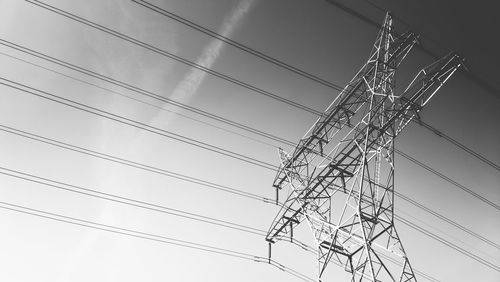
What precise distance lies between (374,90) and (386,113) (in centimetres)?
87

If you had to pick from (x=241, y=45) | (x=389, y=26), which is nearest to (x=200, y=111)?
(x=241, y=45)

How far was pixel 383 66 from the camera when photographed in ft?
46.8

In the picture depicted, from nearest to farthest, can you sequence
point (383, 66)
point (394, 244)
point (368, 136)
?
1. point (394, 244)
2. point (368, 136)
3. point (383, 66)

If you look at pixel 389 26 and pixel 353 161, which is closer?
pixel 353 161

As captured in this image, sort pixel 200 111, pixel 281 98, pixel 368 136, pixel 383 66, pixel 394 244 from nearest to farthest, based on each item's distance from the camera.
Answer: pixel 394 244 < pixel 368 136 < pixel 383 66 < pixel 200 111 < pixel 281 98

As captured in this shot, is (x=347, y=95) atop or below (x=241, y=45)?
below

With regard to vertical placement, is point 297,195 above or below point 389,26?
below

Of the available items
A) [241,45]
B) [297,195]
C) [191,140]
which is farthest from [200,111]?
[297,195]

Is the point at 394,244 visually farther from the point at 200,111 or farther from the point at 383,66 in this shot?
the point at 200,111

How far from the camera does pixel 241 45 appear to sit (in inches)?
632

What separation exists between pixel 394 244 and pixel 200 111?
8305mm

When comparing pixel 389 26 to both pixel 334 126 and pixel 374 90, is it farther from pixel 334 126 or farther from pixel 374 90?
pixel 334 126

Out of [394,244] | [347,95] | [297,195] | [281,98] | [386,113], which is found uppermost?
[281,98]

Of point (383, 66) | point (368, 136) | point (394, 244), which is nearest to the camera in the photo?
point (394, 244)
